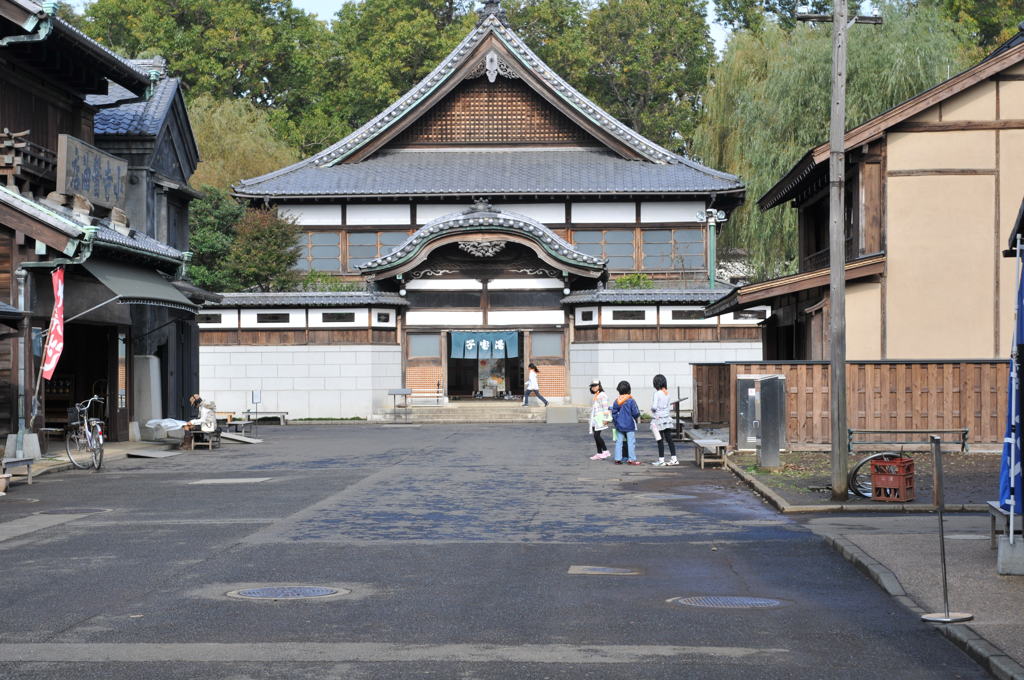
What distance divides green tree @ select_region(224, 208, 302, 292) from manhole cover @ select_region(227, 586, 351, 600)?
33812 millimetres

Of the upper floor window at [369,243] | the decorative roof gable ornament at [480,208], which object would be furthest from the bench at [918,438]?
the upper floor window at [369,243]

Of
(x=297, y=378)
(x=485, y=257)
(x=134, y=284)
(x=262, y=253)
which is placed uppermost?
(x=262, y=253)

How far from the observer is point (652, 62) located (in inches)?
2549

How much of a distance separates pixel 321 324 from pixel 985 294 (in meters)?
23.4

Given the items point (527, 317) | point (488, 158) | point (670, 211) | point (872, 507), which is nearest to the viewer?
point (872, 507)

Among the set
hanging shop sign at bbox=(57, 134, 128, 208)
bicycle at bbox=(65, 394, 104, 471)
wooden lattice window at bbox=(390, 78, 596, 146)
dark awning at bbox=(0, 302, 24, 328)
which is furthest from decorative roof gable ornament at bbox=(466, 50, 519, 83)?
dark awning at bbox=(0, 302, 24, 328)

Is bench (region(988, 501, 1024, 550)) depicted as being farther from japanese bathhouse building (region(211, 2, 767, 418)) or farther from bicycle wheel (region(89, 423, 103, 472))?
japanese bathhouse building (region(211, 2, 767, 418))

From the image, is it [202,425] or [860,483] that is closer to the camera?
[860,483]

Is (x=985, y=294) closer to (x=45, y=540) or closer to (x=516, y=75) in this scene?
(x=45, y=540)

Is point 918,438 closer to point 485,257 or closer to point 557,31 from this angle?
point 485,257

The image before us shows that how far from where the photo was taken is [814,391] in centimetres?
2341

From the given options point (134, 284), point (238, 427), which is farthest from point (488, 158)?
point (134, 284)

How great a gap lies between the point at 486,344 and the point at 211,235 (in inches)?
426

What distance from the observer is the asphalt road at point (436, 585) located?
7.73 meters
